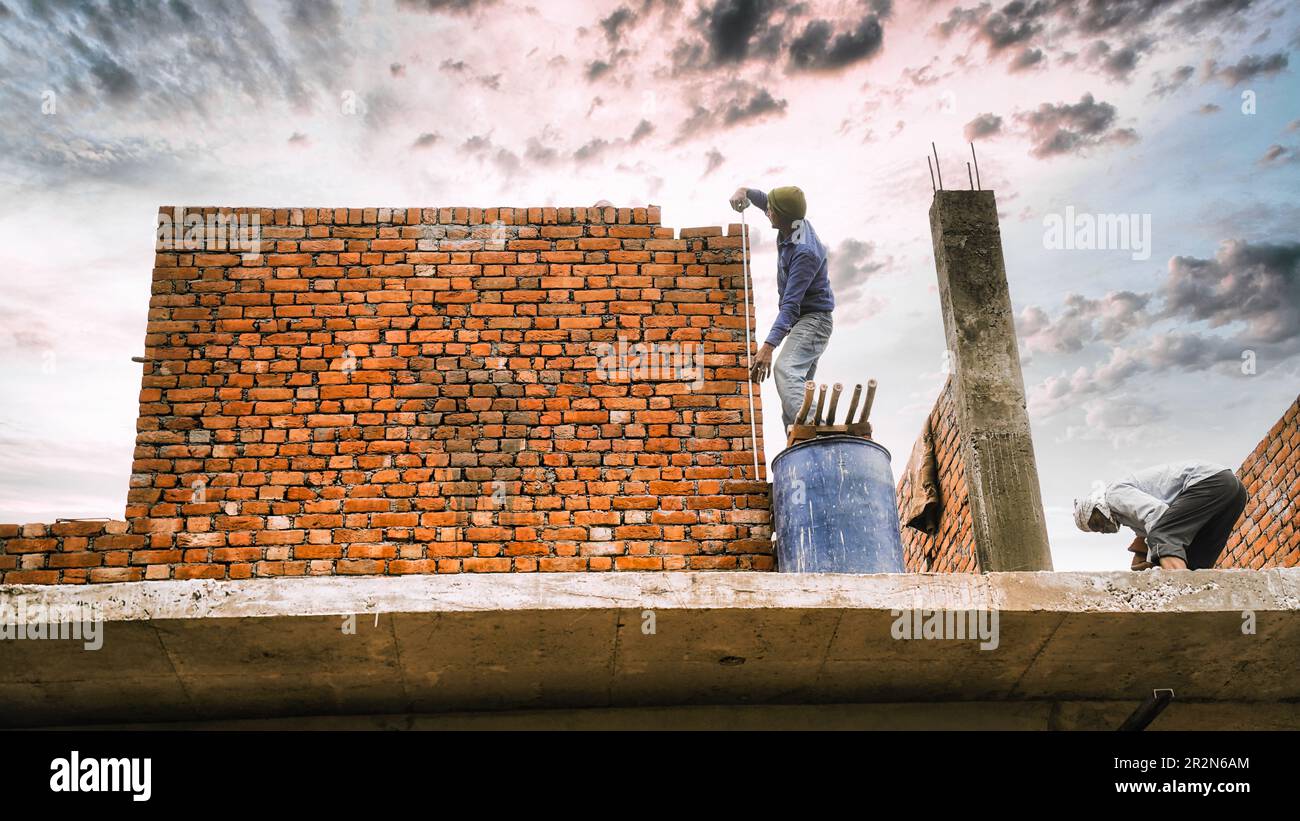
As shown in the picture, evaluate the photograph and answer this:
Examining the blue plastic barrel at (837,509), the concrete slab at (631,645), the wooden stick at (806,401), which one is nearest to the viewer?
the concrete slab at (631,645)

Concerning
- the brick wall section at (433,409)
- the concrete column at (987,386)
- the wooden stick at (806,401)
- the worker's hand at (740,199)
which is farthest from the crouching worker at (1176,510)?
the worker's hand at (740,199)

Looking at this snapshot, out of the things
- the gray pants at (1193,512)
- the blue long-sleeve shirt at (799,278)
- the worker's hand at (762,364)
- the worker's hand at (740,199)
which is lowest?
the gray pants at (1193,512)

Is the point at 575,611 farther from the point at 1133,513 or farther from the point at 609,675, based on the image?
the point at 1133,513

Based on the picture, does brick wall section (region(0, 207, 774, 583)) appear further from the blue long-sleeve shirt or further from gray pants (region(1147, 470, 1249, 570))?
gray pants (region(1147, 470, 1249, 570))

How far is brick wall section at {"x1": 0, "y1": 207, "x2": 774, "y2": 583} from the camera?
17.7 feet

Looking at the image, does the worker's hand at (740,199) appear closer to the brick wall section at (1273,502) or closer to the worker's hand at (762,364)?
the worker's hand at (762,364)

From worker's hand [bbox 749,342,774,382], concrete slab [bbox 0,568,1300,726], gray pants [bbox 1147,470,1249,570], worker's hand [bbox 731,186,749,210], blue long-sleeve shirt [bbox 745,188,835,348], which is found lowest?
concrete slab [bbox 0,568,1300,726]

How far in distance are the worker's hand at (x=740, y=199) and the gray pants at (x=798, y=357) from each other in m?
0.81

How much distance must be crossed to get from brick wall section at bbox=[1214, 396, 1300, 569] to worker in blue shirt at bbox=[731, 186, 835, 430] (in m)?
3.08

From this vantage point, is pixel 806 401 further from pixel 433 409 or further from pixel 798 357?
pixel 433 409

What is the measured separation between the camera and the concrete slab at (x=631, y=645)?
12.8 ft

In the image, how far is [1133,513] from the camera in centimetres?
526

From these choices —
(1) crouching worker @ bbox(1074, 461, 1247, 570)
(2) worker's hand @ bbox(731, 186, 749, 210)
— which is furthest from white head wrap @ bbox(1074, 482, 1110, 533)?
(2) worker's hand @ bbox(731, 186, 749, 210)

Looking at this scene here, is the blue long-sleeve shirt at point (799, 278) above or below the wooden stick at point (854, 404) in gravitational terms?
above
